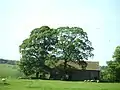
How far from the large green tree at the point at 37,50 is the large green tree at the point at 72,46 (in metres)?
3.25

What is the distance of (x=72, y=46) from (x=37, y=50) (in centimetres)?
A: 1052

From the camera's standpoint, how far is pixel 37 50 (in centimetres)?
8956

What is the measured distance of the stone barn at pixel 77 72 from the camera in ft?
299

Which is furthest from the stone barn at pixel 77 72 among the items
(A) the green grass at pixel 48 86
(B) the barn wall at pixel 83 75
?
(A) the green grass at pixel 48 86

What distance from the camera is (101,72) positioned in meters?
101

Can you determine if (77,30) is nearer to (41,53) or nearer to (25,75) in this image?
(41,53)

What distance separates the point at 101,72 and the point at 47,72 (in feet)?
63.4

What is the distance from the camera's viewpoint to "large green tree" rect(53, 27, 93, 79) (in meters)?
86.4

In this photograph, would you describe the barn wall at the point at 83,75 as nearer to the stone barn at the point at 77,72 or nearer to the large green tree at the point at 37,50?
the stone barn at the point at 77,72

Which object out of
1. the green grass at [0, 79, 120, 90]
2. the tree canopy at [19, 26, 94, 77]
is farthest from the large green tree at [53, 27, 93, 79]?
the green grass at [0, 79, 120, 90]

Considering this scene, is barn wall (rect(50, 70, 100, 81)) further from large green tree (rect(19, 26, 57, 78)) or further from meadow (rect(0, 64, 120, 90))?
meadow (rect(0, 64, 120, 90))

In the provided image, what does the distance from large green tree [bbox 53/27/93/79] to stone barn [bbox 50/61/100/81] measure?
2.62m

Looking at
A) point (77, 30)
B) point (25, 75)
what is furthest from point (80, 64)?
point (25, 75)

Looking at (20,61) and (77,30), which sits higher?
(77,30)
